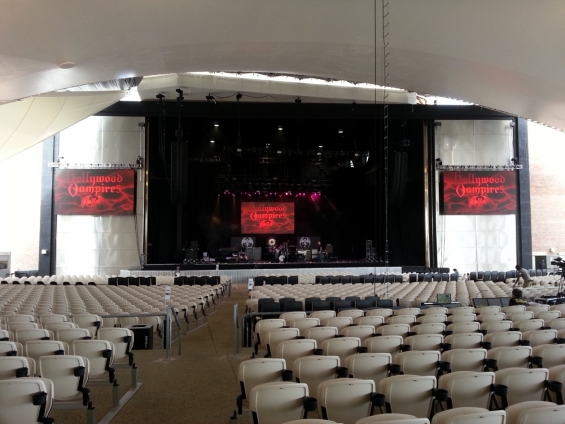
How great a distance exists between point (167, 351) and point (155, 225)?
61.2ft

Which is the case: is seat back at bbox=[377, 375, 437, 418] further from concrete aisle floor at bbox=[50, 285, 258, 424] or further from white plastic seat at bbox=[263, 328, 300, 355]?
white plastic seat at bbox=[263, 328, 300, 355]

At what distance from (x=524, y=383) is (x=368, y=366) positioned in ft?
4.61

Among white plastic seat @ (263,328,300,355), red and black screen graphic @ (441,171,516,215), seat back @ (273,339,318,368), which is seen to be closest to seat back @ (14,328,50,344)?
white plastic seat @ (263,328,300,355)

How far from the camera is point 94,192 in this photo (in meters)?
24.9

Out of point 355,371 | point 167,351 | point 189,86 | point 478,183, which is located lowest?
point 167,351

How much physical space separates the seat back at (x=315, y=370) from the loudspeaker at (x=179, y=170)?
708 inches

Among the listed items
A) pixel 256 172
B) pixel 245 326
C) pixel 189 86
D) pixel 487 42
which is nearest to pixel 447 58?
pixel 487 42

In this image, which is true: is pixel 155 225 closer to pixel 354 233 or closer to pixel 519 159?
pixel 354 233

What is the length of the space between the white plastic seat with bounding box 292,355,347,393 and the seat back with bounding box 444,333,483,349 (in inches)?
82.4

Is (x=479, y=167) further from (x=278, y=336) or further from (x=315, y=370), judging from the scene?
(x=315, y=370)

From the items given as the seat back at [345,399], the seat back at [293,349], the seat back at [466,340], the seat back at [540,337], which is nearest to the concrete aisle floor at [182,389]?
the seat back at [293,349]

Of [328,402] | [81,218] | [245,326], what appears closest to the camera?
[328,402]

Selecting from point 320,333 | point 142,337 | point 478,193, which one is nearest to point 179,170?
point 142,337

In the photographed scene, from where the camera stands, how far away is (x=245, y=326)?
8.91m
